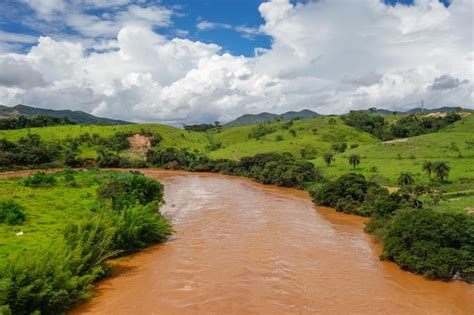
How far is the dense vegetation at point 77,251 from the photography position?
1814cm

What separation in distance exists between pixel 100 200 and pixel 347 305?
23.7m

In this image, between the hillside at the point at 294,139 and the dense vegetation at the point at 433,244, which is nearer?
the dense vegetation at the point at 433,244

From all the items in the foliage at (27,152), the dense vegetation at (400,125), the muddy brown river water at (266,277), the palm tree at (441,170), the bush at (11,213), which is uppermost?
the dense vegetation at (400,125)

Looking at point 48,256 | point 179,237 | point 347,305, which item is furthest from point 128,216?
point 347,305

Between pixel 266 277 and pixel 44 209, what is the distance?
64.7 ft

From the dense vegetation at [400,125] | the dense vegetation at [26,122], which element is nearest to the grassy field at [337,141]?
the dense vegetation at [400,125]

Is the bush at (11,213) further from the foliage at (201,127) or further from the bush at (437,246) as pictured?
the foliage at (201,127)

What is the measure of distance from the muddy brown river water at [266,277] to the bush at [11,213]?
8.07 metres

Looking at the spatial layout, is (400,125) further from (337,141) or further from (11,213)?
(11,213)

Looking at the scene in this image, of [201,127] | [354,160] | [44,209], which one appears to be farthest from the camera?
[201,127]

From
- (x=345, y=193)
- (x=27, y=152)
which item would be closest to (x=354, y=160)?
(x=345, y=193)

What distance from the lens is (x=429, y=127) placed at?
124750 millimetres

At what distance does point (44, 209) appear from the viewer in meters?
33.3

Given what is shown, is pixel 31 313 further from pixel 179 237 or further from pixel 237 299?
pixel 179 237
